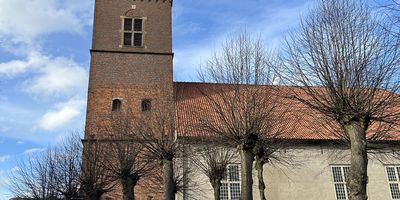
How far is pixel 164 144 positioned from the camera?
1803cm

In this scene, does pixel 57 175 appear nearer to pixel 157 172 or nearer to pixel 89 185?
pixel 89 185

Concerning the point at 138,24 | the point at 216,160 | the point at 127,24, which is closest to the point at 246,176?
the point at 216,160

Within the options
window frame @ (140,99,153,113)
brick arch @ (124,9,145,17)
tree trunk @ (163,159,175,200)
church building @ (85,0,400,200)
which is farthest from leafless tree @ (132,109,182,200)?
brick arch @ (124,9,145,17)

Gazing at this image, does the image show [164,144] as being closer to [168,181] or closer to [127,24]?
[168,181]

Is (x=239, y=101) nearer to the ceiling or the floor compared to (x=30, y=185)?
nearer to the ceiling

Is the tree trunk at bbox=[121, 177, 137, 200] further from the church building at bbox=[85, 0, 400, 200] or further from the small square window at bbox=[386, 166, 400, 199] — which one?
the small square window at bbox=[386, 166, 400, 199]

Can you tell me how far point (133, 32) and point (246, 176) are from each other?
50.4 feet

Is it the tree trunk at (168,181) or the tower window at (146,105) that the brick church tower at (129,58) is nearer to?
the tower window at (146,105)

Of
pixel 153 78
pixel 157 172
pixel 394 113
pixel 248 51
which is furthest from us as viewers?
pixel 153 78

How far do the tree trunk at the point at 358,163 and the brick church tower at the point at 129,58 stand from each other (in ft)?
38.0

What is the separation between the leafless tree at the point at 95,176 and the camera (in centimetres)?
1983

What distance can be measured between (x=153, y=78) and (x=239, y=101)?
10625mm

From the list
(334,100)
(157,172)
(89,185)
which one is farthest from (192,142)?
(334,100)

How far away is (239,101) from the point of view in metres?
15.6
